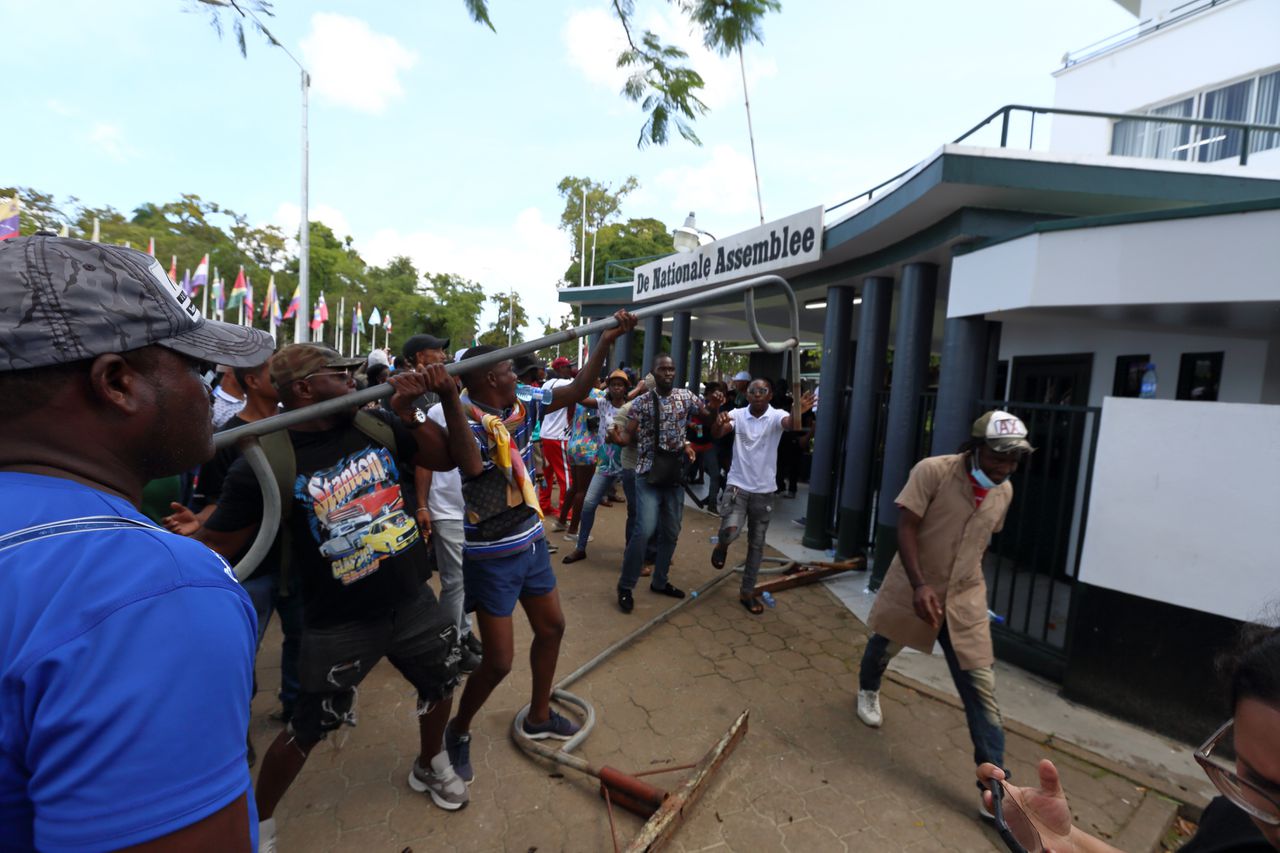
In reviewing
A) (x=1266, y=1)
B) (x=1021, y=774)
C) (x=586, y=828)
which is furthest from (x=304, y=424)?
(x=1266, y=1)

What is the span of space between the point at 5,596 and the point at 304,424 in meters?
1.68

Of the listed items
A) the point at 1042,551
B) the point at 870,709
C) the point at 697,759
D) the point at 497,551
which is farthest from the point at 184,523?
the point at 1042,551

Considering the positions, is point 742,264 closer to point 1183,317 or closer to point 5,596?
point 1183,317

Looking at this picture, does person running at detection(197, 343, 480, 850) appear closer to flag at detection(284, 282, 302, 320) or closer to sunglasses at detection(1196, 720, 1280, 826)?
sunglasses at detection(1196, 720, 1280, 826)

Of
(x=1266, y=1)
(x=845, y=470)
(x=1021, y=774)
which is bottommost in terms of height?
(x=1021, y=774)

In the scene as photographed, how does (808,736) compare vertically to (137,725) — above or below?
below

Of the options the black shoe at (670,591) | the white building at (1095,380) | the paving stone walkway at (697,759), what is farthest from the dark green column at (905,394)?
the black shoe at (670,591)

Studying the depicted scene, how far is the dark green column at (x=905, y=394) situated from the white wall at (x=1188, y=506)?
6.32 ft

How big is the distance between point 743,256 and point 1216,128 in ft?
36.7

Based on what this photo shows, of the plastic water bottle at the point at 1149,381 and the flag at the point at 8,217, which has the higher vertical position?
the flag at the point at 8,217

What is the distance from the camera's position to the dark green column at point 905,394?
19.0 ft

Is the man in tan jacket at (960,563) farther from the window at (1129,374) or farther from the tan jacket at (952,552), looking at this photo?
the window at (1129,374)

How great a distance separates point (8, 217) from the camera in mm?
5258

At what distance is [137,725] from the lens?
69 centimetres
